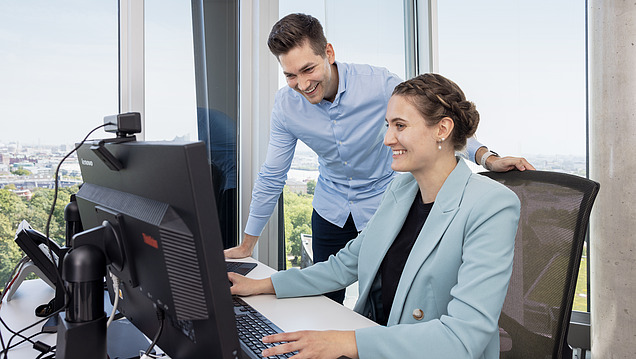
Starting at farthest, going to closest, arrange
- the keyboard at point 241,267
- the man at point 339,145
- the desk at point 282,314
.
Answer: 1. the man at point 339,145
2. the keyboard at point 241,267
3. the desk at point 282,314

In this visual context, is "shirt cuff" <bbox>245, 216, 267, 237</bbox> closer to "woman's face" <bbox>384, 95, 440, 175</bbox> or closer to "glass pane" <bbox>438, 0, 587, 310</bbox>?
"woman's face" <bbox>384, 95, 440, 175</bbox>

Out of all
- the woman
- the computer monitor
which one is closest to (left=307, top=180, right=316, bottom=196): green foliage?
the woman

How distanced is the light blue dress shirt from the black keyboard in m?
0.72

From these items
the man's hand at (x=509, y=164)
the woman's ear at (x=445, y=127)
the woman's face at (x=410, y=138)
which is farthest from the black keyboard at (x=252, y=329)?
the man's hand at (x=509, y=164)

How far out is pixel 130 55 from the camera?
2021 mm

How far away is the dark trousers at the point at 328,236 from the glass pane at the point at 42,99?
0.99 metres

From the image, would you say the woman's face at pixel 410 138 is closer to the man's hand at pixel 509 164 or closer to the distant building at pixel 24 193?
the man's hand at pixel 509 164

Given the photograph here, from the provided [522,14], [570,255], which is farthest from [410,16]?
[570,255]

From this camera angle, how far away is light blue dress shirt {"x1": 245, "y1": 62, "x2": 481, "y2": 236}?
1.90 metres

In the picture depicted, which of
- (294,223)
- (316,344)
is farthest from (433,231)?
(294,223)

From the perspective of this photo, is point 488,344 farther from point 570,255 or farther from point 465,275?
point 570,255

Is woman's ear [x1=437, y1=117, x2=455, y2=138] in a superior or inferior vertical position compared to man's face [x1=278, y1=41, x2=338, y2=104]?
inferior

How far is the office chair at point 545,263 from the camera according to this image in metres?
1.18

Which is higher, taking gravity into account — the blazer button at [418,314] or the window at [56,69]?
the window at [56,69]
